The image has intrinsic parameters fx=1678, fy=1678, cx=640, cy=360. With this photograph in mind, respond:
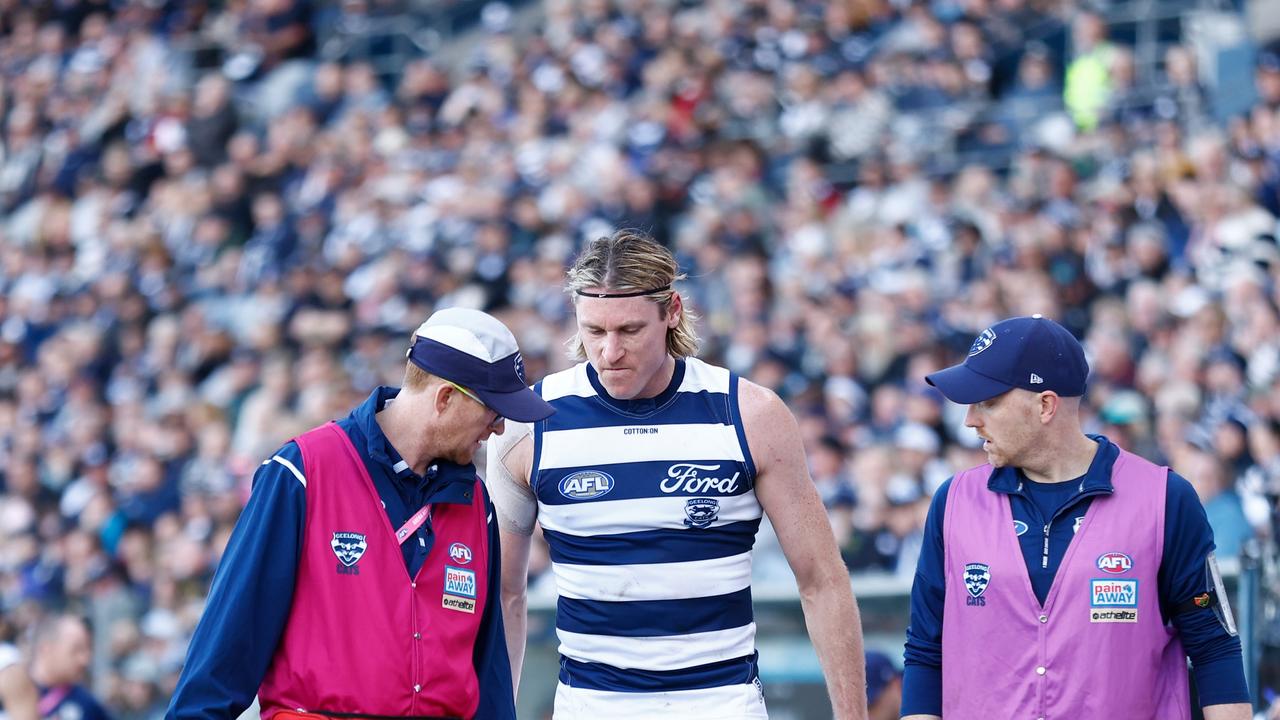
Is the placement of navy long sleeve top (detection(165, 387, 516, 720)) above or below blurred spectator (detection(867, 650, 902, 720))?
above

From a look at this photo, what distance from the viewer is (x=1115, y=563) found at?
386 cm

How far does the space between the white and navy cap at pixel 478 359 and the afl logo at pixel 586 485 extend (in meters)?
0.39

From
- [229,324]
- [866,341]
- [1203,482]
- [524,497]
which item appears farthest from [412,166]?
[524,497]

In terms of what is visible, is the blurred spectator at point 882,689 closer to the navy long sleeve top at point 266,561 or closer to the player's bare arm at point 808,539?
the player's bare arm at point 808,539

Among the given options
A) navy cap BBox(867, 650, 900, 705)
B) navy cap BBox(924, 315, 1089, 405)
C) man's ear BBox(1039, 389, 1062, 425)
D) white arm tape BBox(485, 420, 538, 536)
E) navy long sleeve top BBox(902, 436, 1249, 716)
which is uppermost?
navy cap BBox(924, 315, 1089, 405)

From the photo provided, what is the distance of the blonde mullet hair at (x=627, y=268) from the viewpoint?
4.19 metres

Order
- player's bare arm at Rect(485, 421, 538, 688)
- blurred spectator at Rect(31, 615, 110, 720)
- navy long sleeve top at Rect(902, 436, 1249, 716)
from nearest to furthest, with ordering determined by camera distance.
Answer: navy long sleeve top at Rect(902, 436, 1249, 716) < player's bare arm at Rect(485, 421, 538, 688) < blurred spectator at Rect(31, 615, 110, 720)


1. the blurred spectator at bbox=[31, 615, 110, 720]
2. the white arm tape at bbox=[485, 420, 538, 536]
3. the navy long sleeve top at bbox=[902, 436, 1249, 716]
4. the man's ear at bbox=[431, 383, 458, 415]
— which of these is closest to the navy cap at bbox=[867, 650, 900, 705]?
the navy long sleeve top at bbox=[902, 436, 1249, 716]

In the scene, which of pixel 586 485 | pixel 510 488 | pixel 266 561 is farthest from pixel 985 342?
pixel 266 561

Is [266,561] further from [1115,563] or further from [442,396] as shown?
[1115,563]

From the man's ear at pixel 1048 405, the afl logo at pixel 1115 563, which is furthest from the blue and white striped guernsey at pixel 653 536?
the afl logo at pixel 1115 563

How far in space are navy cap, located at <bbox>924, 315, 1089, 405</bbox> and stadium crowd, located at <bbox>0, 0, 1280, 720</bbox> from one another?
7.98 feet

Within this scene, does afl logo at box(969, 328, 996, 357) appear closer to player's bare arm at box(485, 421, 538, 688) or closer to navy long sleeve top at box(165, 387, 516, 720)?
player's bare arm at box(485, 421, 538, 688)

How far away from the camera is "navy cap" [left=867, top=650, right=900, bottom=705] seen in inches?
227
